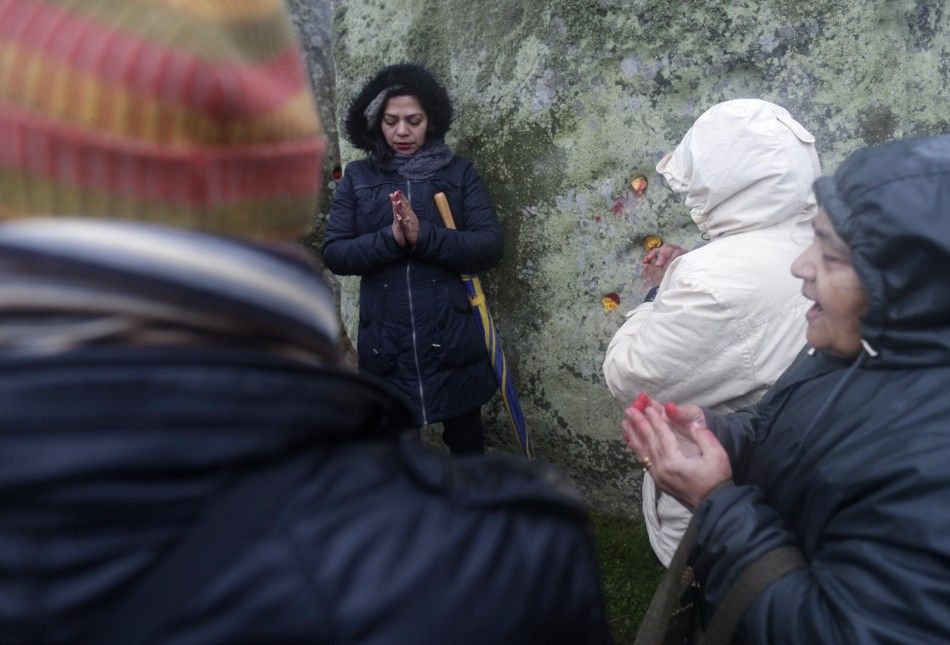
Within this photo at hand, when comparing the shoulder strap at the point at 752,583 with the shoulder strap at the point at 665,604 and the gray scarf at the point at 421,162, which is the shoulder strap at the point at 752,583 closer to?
the shoulder strap at the point at 665,604

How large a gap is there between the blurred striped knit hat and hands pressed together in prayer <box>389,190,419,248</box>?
227cm

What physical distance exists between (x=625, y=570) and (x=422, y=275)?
1504mm

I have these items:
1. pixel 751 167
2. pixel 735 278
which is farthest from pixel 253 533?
pixel 751 167

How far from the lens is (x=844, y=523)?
1233 mm

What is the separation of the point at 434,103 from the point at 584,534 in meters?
2.69

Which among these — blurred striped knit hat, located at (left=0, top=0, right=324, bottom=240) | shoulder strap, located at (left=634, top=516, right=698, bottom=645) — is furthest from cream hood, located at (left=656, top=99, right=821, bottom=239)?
blurred striped knit hat, located at (left=0, top=0, right=324, bottom=240)

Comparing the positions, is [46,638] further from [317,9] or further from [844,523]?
[317,9]

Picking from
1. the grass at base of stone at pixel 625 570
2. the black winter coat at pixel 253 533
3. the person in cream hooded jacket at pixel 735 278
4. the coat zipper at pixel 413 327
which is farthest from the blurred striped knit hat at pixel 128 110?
the grass at base of stone at pixel 625 570

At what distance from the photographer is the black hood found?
1.18 metres

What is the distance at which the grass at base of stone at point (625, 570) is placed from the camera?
293 centimetres

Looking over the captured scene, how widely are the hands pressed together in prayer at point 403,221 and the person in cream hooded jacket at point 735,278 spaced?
1225 mm

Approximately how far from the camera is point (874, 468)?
1195 millimetres

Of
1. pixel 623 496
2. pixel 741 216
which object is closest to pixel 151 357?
pixel 741 216

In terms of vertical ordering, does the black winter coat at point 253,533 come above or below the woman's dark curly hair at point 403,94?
below
